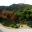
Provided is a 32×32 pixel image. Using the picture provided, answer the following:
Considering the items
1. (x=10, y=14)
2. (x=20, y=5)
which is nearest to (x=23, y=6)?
(x=20, y=5)

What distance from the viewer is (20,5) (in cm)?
83

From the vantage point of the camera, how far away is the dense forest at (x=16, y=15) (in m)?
0.77

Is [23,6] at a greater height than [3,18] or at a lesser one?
greater

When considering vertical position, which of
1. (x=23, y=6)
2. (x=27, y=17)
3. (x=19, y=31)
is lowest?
(x=19, y=31)

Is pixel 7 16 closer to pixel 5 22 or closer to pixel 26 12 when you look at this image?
pixel 5 22

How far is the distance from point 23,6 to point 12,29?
257 millimetres

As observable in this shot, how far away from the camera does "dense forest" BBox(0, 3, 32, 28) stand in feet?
2.53

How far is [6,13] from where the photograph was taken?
799mm

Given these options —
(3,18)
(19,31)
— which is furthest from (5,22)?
(19,31)

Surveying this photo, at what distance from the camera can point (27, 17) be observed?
2.51ft

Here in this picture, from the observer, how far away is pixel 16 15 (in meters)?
0.78

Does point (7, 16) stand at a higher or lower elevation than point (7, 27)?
higher

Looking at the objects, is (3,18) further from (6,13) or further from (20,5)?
(20,5)

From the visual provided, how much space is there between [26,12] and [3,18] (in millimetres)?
235
